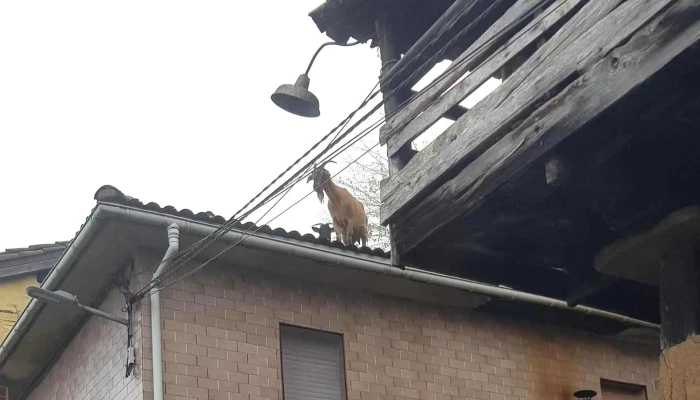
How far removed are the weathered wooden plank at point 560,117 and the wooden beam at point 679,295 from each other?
39.8 inches

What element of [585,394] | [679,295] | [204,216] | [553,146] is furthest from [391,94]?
[585,394]

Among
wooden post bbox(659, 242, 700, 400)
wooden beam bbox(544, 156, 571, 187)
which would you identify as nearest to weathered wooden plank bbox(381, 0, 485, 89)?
wooden beam bbox(544, 156, 571, 187)

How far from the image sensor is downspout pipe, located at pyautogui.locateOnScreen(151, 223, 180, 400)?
8.48m

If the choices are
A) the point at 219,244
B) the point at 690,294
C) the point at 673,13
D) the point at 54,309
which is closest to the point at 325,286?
the point at 219,244

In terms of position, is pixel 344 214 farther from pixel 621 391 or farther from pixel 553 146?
pixel 553 146

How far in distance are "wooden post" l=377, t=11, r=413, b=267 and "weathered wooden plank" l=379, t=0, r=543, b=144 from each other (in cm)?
12

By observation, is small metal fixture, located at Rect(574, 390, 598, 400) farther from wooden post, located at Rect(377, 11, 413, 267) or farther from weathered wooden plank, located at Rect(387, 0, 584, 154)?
weathered wooden plank, located at Rect(387, 0, 584, 154)

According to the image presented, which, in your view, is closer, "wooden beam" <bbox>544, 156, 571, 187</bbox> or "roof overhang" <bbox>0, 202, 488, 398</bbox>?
"wooden beam" <bbox>544, 156, 571, 187</bbox>

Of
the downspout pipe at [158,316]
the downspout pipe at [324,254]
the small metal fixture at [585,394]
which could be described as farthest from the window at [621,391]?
the downspout pipe at [158,316]

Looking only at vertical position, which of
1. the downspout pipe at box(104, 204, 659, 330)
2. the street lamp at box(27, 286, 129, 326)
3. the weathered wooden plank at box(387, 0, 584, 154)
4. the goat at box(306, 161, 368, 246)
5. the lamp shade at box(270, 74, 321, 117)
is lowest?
the street lamp at box(27, 286, 129, 326)

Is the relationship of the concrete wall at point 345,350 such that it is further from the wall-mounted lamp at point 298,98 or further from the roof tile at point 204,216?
the wall-mounted lamp at point 298,98

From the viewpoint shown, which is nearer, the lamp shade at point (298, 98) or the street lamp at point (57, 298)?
the lamp shade at point (298, 98)

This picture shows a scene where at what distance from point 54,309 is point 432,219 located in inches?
220

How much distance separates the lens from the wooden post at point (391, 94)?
19.6 feet
